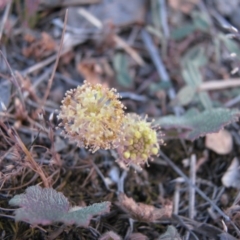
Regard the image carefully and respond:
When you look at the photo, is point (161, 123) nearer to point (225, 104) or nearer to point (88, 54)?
point (225, 104)

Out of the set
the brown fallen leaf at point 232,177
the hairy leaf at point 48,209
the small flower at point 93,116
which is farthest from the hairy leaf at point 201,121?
the hairy leaf at point 48,209

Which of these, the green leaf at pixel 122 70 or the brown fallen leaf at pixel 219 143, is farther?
the green leaf at pixel 122 70

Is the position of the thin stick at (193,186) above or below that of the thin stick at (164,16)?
below

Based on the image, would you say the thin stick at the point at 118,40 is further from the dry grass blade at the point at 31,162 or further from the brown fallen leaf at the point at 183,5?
the dry grass blade at the point at 31,162

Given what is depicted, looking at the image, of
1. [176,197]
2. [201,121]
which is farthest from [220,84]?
[176,197]

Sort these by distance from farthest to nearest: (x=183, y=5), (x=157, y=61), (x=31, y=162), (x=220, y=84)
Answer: (x=183, y=5)
(x=157, y=61)
(x=220, y=84)
(x=31, y=162)

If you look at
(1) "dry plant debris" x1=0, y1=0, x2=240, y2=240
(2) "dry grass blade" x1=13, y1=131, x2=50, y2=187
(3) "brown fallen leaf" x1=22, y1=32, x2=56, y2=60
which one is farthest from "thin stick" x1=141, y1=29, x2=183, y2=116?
(2) "dry grass blade" x1=13, y1=131, x2=50, y2=187

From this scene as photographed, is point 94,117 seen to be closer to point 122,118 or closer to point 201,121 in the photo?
point 122,118
